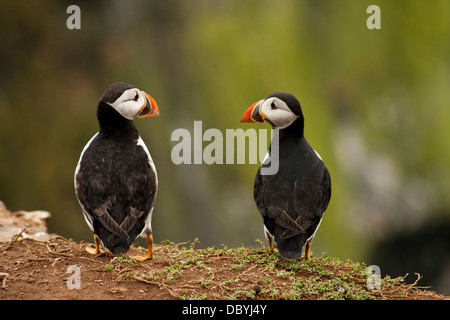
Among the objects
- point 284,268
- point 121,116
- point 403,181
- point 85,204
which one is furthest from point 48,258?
point 403,181

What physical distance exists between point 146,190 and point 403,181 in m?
7.66

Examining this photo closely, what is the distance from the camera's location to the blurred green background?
416 inches

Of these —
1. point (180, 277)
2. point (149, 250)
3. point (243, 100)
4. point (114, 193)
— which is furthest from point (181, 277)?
point (243, 100)

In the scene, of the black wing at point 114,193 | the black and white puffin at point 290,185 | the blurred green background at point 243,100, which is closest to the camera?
the black wing at point 114,193

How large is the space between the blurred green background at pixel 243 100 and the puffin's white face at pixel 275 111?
5.54 m

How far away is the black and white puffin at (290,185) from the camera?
438 cm

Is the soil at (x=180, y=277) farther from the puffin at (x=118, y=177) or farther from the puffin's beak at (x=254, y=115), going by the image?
the puffin's beak at (x=254, y=115)

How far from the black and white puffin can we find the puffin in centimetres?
101

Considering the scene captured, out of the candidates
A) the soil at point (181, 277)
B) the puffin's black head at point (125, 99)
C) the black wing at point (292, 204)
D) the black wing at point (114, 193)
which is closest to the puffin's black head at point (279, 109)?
the black wing at point (292, 204)

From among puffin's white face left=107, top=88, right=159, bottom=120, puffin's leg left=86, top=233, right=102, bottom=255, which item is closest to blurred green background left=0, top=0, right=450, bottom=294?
puffin's leg left=86, top=233, right=102, bottom=255

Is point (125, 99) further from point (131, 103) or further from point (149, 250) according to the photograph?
point (149, 250)

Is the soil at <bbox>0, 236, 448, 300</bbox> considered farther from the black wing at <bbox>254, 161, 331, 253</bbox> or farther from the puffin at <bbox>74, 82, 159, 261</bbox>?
the black wing at <bbox>254, 161, 331, 253</bbox>

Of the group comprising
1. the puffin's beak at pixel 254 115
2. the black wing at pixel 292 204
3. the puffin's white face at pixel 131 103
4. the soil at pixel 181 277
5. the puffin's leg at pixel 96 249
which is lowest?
the soil at pixel 181 277

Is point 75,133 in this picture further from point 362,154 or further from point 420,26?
point 420,26
